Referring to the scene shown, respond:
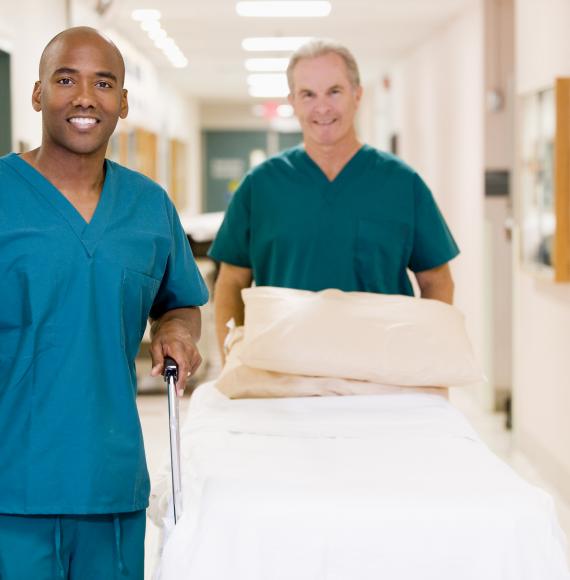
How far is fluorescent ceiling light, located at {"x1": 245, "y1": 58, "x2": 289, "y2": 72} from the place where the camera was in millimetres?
9575

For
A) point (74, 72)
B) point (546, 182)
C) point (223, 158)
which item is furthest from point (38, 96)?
point (223, 158)

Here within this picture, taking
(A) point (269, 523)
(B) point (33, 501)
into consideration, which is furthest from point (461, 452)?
(B) point (33, 501)

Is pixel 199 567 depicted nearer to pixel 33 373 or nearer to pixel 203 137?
pixel 33 373

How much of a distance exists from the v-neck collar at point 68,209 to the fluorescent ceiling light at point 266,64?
7.93 m

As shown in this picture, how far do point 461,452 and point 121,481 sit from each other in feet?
2.27

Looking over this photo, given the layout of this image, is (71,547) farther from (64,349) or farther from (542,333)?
(542,333)

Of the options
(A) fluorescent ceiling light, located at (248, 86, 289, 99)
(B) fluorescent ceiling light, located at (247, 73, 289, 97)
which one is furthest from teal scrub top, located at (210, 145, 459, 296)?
(A) fluorescent ceiling light, located at (248, 86, 289, 99)

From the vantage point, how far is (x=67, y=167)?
163 centimetres

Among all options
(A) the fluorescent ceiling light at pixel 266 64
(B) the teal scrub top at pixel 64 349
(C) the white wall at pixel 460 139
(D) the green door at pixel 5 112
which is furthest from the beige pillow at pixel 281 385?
(A) the fluorescent ceiling light at pixel 266 64

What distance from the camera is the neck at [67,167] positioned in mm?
1621

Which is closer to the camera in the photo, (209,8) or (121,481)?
(121,481)

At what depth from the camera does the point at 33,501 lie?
1563 millimetres

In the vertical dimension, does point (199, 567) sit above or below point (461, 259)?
below

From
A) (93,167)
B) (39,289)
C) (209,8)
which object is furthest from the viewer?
(209,8)
